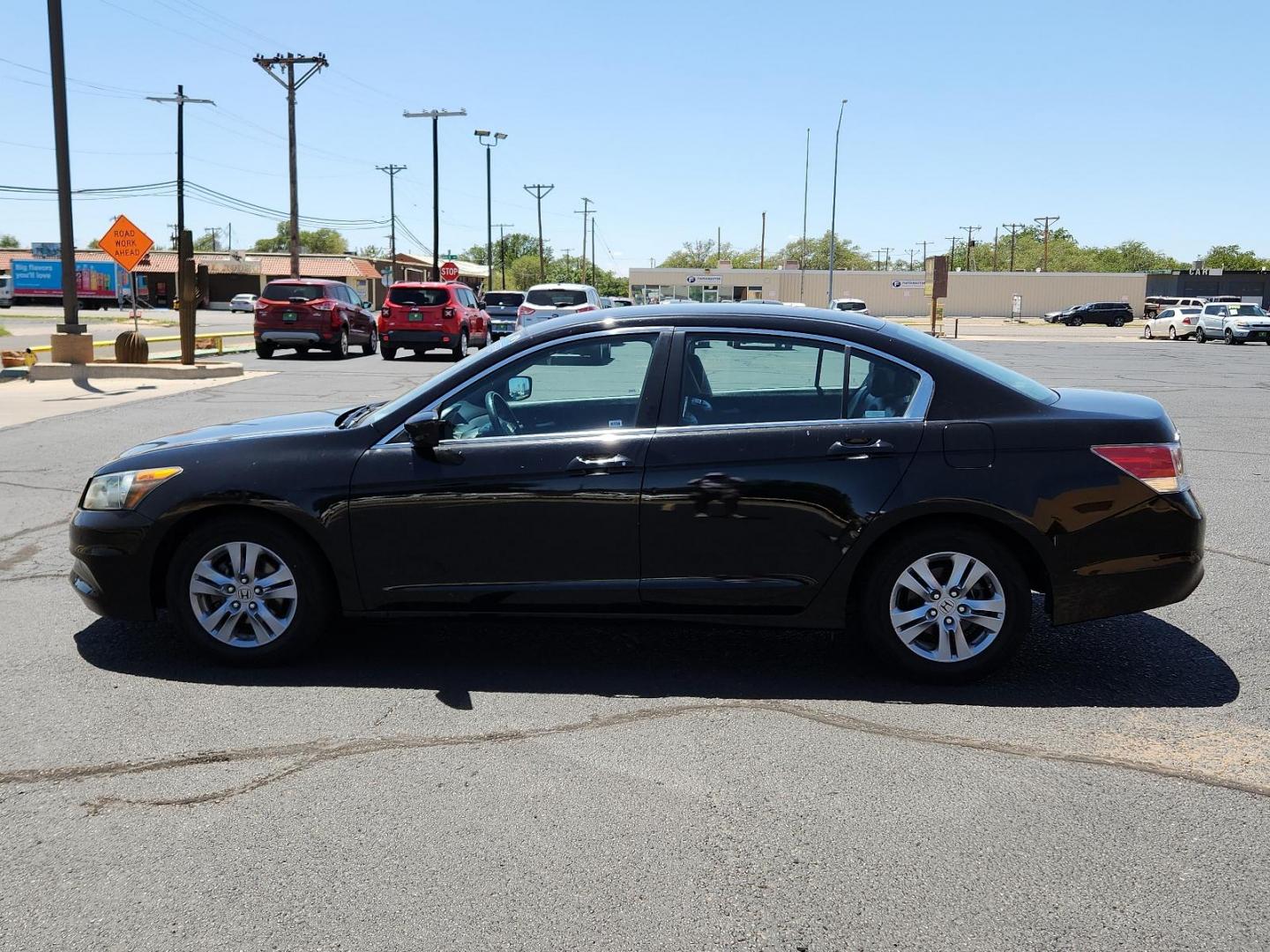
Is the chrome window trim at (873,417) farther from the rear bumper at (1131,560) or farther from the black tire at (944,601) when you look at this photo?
the rear bumper at (1131,560)

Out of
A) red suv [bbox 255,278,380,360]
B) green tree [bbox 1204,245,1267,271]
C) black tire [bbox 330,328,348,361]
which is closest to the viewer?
red suv [bbox 255,278,380,360]

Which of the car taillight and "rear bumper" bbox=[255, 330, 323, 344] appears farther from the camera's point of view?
"rear bumper" bbox=[255, 330, 323, 344]

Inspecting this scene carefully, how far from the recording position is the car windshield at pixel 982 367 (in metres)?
4.91

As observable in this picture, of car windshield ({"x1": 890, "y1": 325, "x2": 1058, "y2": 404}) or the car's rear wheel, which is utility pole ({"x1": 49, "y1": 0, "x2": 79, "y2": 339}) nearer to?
the car's rear wheel

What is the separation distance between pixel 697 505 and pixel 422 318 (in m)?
22.7

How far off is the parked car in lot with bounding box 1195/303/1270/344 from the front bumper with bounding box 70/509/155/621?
161 feet

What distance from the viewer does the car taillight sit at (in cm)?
472

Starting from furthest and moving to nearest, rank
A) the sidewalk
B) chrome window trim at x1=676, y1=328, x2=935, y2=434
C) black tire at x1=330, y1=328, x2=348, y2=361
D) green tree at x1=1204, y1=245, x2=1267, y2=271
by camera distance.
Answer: green tree at x1=1204, y1=245, x2=1267, y2=271 < black tire at x1=330, y1=328, x2=348, y2=361 < the sidewalk < chrome window trim at x1=676, y1=328, x2=935, y2=434

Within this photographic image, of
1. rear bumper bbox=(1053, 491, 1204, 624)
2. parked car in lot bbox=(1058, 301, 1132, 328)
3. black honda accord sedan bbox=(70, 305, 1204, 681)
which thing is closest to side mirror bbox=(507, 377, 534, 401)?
black honda accord sedan bbox=(70, 305, 1204, 681)

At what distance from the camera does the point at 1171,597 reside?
480 cm

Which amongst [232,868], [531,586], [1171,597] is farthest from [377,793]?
[1171,597]

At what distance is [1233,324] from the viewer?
4609cm

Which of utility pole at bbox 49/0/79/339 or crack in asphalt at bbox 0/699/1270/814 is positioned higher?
utility pole at bbox 49/0/79/339

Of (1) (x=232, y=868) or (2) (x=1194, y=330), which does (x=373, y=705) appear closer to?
(1) (x=232, y=868)
